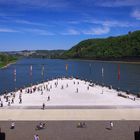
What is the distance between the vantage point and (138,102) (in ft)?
158

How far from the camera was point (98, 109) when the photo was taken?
138 feet

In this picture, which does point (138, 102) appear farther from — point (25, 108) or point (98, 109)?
point (25, 108)

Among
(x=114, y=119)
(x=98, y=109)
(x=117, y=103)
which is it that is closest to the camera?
(x=114, y=119)
